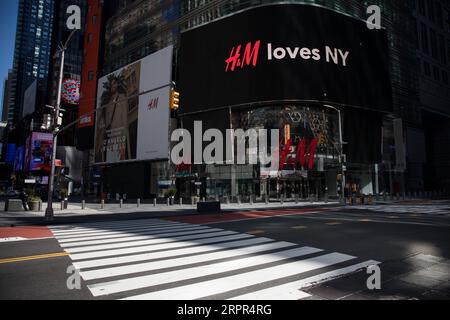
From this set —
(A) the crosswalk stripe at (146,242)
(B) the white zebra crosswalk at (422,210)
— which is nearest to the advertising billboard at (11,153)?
(A) the crosswalk stripe at (146,242)

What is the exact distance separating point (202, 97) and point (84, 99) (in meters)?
47.5

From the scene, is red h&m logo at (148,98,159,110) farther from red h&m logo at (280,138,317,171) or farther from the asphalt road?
the asphalt road

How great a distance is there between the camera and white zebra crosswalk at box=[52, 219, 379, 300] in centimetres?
462

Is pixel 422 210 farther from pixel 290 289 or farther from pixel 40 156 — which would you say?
pixel 40 156

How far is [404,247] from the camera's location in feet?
26.7

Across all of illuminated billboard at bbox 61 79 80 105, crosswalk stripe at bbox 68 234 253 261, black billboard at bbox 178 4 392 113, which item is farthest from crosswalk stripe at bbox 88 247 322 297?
illuminated billboard at bbox 61 79 80 105

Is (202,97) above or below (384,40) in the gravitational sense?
below

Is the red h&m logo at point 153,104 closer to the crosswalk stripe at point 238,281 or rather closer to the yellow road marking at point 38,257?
the yellow road marking at point 38,257

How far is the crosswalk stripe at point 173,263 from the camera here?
569cm

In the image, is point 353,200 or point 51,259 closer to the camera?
point 51,259

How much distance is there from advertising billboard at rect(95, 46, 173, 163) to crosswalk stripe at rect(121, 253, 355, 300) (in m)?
43.1
